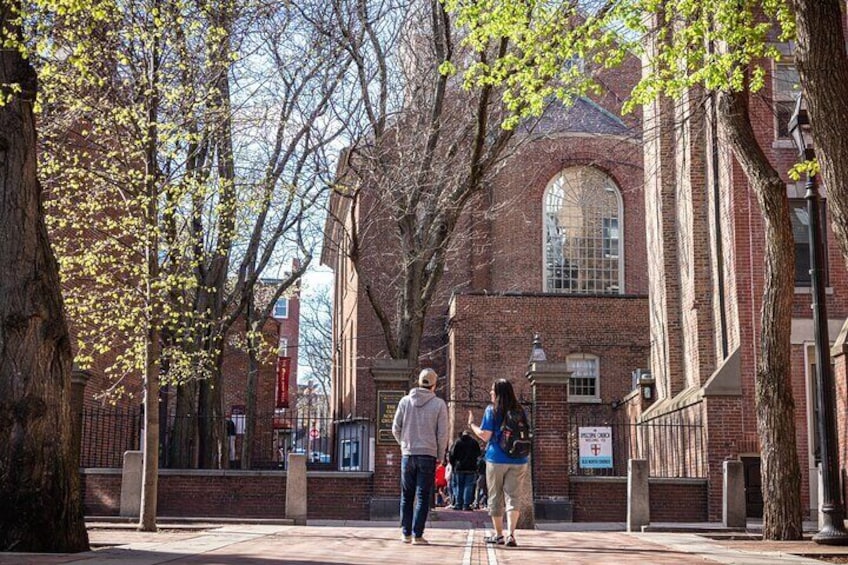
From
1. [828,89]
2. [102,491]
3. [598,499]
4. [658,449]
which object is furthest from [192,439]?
[828,89]

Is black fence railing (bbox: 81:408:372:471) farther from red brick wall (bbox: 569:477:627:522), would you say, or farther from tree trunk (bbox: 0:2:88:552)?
tree trunk (bbox: 0:2:88:552)

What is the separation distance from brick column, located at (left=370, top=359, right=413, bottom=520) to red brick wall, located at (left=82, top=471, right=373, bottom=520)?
40 centimetres

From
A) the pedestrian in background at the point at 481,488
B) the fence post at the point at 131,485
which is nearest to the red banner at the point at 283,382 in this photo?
the pedestrian in background at the point at 481,488

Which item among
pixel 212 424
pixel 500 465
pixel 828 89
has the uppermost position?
pixel 828 89

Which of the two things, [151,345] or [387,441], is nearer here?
[151,345]

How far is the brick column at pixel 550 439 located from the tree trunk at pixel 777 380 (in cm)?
736

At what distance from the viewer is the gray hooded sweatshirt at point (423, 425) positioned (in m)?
11.5

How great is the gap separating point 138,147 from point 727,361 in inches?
504

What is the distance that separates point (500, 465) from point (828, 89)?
16.2 feet

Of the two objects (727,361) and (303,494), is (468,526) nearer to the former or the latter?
(303,494)

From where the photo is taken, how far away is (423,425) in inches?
453

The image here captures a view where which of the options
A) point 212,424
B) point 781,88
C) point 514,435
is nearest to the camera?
point 514,435

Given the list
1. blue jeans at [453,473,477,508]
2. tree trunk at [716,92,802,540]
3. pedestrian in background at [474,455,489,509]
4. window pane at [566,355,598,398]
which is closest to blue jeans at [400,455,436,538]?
tree trunk at [716,92,802,540]

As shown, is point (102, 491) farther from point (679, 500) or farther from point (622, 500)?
A: point (679, 500)
